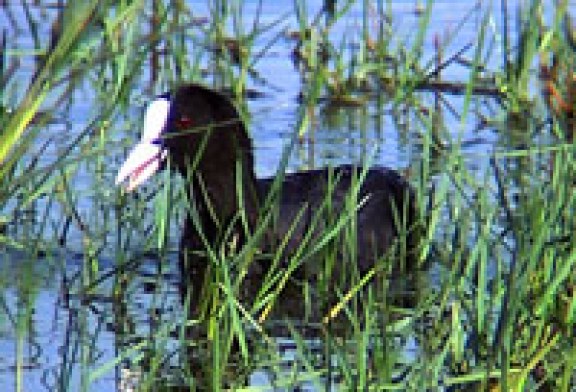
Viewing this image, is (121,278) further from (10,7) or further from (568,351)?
(10,7)

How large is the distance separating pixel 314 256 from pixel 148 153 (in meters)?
0.74

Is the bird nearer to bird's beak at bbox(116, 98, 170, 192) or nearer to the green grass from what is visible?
bird's beak at bbox(116, 98, 170, 192)

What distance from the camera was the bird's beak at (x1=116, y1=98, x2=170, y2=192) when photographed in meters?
6.16

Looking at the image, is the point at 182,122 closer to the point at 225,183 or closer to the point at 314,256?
the point at 225,183

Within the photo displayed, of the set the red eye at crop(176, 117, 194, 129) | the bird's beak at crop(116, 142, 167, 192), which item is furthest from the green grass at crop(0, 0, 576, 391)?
the red eye at crop(176, 117, 194, 129)

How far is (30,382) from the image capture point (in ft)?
15.4

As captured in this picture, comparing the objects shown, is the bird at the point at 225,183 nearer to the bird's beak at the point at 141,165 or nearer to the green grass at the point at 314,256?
the bird's beak at the point at 141,165

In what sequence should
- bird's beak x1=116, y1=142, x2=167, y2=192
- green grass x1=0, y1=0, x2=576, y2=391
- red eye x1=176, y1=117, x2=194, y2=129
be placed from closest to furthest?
green grass x1=0, y1=0, x2=576, y2=391, bird's beak x1=116, y1=142, x2=167, y2=192, red eye x1=176, y1=117, x2=194, y2=129

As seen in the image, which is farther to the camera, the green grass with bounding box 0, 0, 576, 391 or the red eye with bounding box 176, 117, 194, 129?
the red eye with bounding box 176, 117, 194, 129

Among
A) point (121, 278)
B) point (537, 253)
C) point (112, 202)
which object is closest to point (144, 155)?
point (112, 202)

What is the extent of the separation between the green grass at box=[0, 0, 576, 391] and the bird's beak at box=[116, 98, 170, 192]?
8 cm

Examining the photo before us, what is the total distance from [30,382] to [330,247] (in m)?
1.04

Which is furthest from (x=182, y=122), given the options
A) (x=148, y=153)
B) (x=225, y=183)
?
(x=225, y=183)

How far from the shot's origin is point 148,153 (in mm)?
6219
